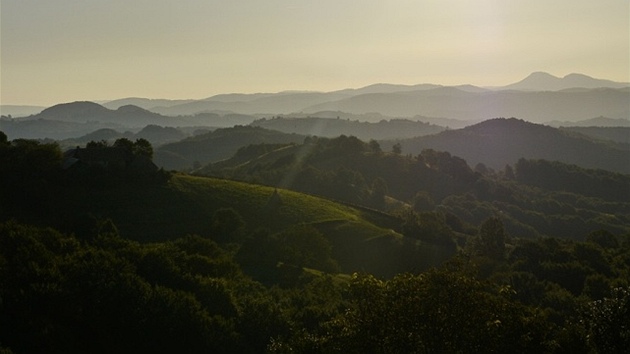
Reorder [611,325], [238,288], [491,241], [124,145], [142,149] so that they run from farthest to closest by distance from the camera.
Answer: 1. [142,149]
2. [491,241]
3. [124,145]
4. [238,288]
5. [611,325]

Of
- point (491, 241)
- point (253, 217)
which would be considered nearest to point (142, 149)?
point (253, 217)

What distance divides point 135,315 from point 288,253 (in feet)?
113

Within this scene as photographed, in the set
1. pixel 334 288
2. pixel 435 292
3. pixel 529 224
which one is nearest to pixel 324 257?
pixel 334 288

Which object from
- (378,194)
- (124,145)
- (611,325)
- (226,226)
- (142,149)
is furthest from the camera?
(378,194)

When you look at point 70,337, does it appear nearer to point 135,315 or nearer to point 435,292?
point 135,315

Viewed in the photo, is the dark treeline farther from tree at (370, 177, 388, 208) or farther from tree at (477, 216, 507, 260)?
tree at (370, 177, 388, 208)

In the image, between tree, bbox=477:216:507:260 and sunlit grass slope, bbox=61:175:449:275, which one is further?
tree, bbox=477:216:507:260

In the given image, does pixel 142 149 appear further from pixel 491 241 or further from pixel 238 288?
pixel 491 241

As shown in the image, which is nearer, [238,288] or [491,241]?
[238,288]

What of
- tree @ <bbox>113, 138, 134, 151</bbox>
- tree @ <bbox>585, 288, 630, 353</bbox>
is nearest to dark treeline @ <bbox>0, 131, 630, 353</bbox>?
tree @ <bbox>585, 288, 630, 353</bbox>

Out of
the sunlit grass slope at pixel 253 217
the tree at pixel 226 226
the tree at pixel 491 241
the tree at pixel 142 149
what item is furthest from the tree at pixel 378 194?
the tree at pixel 226 226

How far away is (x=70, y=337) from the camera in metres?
30.6

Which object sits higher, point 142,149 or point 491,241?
point 142,149

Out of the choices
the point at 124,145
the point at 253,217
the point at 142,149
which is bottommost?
the point at 253,217
